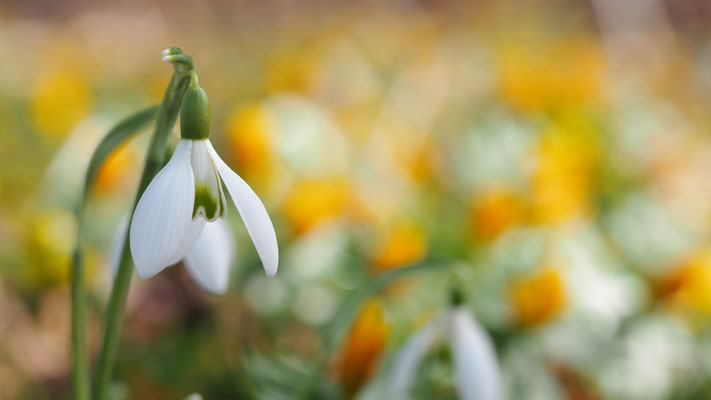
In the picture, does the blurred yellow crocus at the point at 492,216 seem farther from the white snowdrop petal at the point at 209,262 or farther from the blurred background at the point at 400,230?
the white snowdrop petal at the point at 209,262

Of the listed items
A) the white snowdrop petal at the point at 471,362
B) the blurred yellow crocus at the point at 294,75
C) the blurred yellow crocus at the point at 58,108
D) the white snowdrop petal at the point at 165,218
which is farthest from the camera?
the blurred yellow crocus at the point at 294,75

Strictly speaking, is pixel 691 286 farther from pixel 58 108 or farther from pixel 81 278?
pixel 58 108

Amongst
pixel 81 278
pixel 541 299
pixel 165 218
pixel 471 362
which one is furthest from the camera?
pixel 541 299

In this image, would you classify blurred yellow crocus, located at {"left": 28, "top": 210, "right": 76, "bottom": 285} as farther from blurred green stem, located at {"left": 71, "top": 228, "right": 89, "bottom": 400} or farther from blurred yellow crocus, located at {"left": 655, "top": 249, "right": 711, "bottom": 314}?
blurred yellow crocus, located at {"left": 655, "top": 249, "right": 711, "bottom": 314}

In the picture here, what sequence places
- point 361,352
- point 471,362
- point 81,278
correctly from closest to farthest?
point 81,278, point 471,362, point 361,352

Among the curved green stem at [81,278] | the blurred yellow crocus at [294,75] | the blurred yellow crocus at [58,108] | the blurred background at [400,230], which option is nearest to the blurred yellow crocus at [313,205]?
the blurred background at [400,230]

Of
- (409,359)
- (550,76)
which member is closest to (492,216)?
(409,359)
